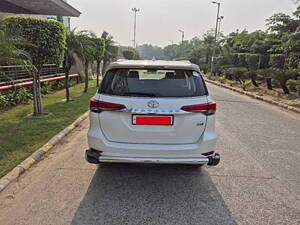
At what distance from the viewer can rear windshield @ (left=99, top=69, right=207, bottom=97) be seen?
9.43 ft

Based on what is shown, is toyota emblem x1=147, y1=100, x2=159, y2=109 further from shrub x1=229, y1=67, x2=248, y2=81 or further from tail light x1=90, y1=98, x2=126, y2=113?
shrub x1=229, y1=67, x2=248, y2=81

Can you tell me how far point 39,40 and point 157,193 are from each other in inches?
197

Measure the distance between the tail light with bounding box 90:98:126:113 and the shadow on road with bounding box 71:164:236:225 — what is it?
930 mm

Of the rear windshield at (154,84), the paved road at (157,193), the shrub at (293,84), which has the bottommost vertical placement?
the paved road at (157,193)

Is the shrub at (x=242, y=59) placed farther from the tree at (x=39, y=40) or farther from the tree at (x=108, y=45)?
the tree at (x=39, y=40)

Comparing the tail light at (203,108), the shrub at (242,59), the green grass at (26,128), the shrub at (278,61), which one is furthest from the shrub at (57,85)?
the shrub at (242,59)

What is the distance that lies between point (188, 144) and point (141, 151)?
597 millimetres

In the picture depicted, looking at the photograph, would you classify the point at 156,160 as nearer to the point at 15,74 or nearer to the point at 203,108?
the point at 203,108

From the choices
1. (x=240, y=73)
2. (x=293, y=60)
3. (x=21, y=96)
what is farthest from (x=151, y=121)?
(x=240, y=73)

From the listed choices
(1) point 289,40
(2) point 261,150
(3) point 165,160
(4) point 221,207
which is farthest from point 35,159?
(1) point 289,40

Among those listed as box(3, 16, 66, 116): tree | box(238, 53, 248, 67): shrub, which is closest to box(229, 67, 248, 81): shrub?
box(238, 53, 248, 67): shrub

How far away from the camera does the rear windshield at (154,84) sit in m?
2.87

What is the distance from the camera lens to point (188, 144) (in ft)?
9.44

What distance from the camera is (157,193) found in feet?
9.91
